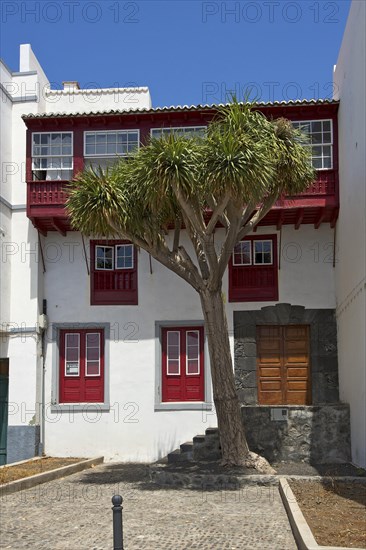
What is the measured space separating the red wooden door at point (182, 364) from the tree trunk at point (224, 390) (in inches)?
166

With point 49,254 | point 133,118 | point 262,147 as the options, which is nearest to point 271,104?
point 133,118

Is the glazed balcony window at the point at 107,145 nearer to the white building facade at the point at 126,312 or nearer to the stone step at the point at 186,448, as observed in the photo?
the white building facade at the point at 126,312

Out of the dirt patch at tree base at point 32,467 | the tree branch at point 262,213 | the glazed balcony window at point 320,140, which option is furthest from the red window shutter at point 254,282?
the dirt patch at tree base at point 32,467

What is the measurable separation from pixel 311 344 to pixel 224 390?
15.7 ft

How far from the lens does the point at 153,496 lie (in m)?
12.2

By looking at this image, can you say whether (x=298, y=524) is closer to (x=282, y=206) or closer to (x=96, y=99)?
(x=282, y=206)

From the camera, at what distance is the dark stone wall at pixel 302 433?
15672 mm

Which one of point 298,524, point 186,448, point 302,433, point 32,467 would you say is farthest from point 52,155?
point 298,524

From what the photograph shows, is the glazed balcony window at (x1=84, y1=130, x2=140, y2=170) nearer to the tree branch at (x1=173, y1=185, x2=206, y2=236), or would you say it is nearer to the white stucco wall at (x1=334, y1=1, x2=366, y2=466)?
the white stucco wall at (x1=334, y1=1, x2=366, y2=466)

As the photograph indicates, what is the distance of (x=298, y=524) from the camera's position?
891 centimetres

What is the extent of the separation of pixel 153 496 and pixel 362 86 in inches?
342

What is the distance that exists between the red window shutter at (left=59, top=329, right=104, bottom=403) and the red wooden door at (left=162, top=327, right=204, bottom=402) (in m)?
1.66

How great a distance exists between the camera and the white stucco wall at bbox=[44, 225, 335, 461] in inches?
703

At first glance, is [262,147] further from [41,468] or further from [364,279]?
[41,468]
